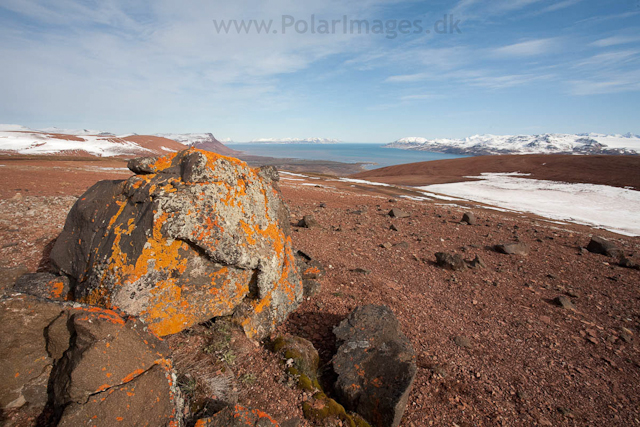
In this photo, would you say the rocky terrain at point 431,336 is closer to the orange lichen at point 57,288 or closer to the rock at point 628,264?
the rock at point 628,264

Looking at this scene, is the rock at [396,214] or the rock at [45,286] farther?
the rock at [396,214]

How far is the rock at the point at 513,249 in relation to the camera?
33.9ft

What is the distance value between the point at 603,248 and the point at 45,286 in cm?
1586

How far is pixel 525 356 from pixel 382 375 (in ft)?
10.7

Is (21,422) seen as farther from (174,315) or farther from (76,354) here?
(174,315)

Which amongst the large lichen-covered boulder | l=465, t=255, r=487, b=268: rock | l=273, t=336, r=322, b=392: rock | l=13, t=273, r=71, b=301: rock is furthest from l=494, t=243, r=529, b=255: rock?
l=13, t=273, r=71, b=301: rock

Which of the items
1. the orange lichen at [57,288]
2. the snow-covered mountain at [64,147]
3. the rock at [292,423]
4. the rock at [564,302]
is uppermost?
the snow-covered mountain at [64,147]

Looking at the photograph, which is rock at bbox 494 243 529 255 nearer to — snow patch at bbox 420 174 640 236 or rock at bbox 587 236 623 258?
rock at bbox 587 236 623 258

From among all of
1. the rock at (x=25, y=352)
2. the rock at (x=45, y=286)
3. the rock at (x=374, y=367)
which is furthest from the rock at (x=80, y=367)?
the rock at (x=374, y=367)

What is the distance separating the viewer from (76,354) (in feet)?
8.69

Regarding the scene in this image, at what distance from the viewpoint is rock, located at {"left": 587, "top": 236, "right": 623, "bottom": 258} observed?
1046cm

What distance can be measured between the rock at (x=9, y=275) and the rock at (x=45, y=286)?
0.71 feet

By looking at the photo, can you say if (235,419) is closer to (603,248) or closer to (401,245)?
(401,245)

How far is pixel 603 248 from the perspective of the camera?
10.7m
